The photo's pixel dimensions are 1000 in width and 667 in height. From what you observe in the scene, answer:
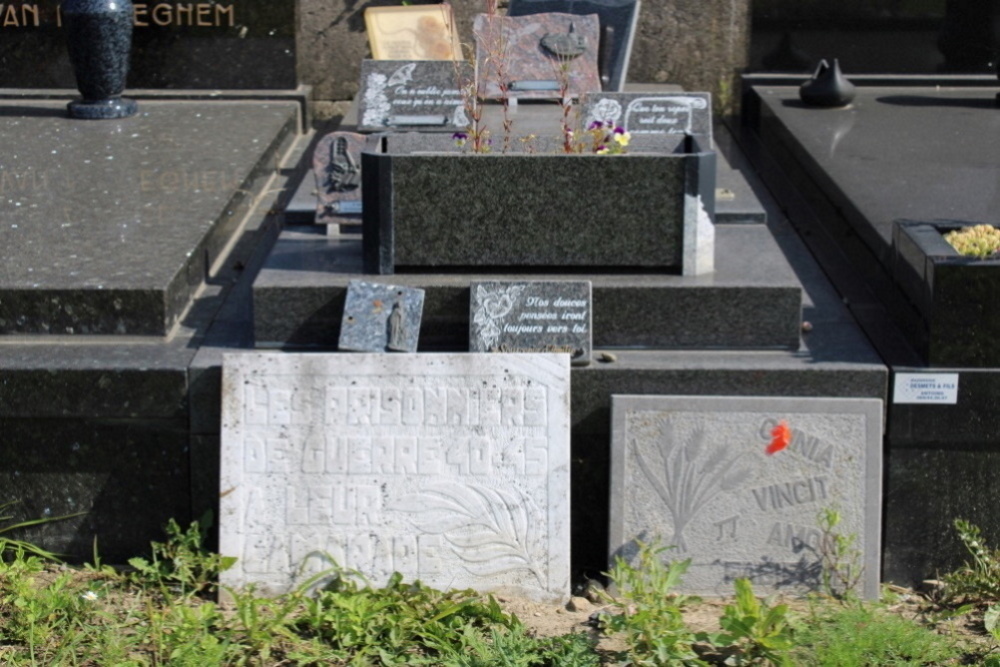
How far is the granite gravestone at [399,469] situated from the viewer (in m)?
4.14

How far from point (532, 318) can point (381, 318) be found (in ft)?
1.47

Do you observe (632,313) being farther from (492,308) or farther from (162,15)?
(162,15)

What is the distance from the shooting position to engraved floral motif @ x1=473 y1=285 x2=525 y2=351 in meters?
4.32

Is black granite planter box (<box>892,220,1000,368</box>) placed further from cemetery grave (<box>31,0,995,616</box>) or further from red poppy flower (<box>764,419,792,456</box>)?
red poppy flower (<box>764,419,792,456</box>)

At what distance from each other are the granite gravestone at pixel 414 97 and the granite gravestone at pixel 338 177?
3.52 ft

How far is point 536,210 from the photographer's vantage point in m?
4.59

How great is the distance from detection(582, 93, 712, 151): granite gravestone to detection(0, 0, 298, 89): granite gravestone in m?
2.60

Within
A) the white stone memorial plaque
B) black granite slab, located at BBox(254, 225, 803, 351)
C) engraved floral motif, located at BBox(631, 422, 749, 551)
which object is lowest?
engraved floral motif, located at BBox(631, 422, 749, 551)

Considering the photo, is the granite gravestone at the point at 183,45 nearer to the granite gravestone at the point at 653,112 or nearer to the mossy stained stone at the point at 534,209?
the granite gravestone at the point at 653,112

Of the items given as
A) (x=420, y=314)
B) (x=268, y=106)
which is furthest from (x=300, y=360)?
(x=268, y=106)

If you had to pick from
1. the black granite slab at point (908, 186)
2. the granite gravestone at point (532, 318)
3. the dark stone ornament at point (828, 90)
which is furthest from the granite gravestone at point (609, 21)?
the granite gravestone at point (532, 318)

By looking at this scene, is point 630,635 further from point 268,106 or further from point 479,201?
point 268,106

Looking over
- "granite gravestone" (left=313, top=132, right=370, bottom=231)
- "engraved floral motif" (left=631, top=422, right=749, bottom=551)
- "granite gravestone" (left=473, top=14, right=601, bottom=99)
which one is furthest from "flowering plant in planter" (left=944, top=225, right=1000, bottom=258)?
"granite gravestone" (left=473, top=14, right=601, bottom=99)

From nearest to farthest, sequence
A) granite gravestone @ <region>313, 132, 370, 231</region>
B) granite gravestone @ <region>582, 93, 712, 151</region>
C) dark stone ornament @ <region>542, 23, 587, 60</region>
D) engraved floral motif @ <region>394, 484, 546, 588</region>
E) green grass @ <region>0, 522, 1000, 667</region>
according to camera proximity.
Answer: green grass @ <region>0, 522, 1000, 667</region>
engraved floral motif @ <region>394, 484, 546, 588</region>
granite gravestone @ <region>313, 132, 370, 231</region>
granite gravestone @ <region>582, 93, 712, 151</region>
dark stone ornament @ <region>542, 23, 587, 60</region>
